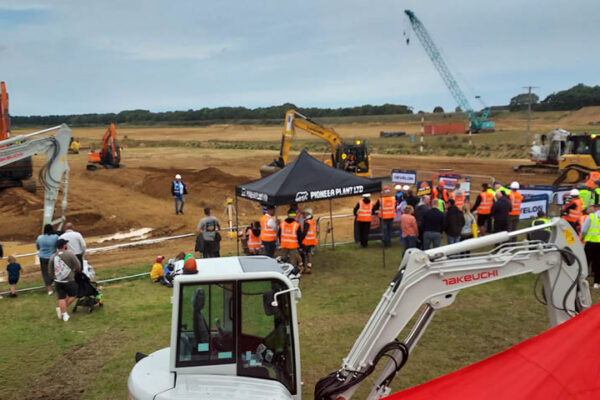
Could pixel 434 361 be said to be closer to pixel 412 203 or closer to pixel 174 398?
pixel 174 398

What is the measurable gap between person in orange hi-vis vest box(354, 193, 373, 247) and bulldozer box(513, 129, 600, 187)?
14.7 m

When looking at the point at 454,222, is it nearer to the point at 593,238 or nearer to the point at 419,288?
the point at 593,238

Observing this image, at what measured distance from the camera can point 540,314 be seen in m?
10.3

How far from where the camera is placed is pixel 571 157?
27.9m

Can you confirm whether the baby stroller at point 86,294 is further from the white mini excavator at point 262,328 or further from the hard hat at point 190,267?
the hard hat at point 190,267

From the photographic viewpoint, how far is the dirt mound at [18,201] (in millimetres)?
23553

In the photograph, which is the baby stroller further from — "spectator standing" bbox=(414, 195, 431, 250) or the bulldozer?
the bulldozer

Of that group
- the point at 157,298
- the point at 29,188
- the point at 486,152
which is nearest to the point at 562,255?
the point at 157,298

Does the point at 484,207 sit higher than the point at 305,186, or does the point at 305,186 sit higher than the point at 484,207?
the point at 305,186

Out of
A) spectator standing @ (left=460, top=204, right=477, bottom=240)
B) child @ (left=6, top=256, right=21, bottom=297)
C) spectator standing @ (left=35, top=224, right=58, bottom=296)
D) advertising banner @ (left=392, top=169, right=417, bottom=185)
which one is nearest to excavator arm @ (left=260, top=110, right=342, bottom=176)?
advertising banner @ (left=392, top=169, right=417, bottom=185)

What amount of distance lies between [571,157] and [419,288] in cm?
2572

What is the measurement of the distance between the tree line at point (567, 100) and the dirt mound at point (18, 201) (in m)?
116

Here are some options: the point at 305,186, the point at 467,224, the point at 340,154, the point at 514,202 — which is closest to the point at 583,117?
the point at 340,154

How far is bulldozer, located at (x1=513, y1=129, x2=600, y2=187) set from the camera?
27.3 m
